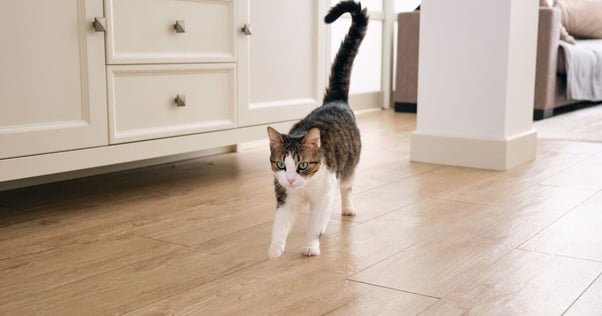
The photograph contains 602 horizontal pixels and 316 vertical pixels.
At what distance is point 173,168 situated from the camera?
100 inches

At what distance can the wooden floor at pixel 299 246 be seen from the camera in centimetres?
123

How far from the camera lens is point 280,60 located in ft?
8.02

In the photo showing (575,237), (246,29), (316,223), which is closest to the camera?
(316,223)

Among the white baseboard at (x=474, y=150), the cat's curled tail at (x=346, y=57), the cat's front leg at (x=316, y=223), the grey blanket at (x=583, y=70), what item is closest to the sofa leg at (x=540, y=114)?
the grey blanket at (x=583, y=70)

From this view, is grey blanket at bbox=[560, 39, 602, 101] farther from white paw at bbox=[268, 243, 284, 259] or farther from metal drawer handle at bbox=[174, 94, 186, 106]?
white paw at bbox=[268, 243, 284, 259]

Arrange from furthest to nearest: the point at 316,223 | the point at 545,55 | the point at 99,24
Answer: the point at 545,55 → the point at 99,24 → the point at 316,223

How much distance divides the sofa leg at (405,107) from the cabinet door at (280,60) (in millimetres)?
1990

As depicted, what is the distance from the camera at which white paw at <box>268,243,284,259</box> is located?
1.46 m

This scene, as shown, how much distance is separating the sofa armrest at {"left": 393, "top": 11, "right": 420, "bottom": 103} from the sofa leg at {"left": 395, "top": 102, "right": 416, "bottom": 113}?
2 centimetres

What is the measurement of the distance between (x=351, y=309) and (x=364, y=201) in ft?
2.79

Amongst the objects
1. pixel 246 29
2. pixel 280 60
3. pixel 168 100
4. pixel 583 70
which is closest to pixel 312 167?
pixel 168 100

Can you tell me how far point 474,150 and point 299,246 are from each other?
1222 mm

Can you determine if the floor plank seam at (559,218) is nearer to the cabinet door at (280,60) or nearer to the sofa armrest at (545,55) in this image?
the cabinet door at (280,60)

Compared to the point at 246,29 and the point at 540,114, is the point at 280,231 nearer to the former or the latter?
the point at 246,29
